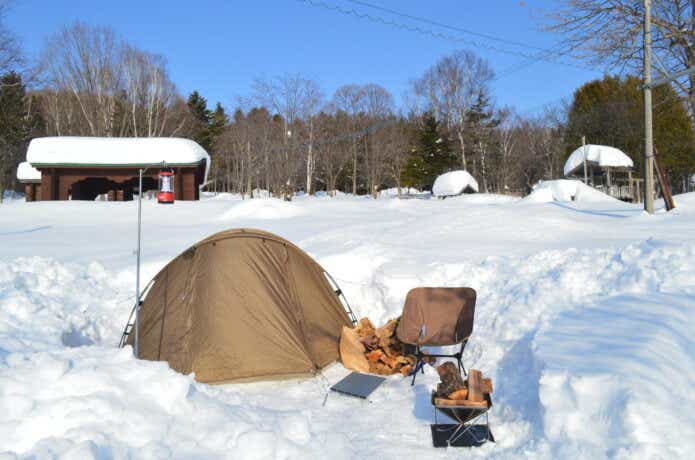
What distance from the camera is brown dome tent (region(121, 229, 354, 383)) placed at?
17.9ft

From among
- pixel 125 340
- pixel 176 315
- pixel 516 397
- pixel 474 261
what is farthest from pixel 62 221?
pixel 516 397

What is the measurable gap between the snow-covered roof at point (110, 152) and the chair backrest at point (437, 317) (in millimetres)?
18554

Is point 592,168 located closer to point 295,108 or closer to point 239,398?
point 295,108

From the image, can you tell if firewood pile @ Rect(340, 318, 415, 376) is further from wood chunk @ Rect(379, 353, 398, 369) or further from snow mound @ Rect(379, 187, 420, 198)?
snow mound @ Rect(379, 187, 420, 198)

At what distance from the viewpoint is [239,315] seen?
224 inches

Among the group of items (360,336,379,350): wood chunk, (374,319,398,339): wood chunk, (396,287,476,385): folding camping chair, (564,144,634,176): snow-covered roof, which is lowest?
(360,336,379,350): wood chunk

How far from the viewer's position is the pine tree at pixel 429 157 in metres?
43.2

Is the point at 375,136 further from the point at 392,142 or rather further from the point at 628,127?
the point at 628,127

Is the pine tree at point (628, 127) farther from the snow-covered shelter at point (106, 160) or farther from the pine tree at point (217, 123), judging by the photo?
the pine tree at point (217, 123)

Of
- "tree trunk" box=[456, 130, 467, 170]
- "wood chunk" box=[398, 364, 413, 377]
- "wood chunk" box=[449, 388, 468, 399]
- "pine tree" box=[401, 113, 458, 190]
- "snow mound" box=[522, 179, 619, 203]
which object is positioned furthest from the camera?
"pine tree" box=[401, 113, 458, 190]

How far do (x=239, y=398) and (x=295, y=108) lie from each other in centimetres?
3895

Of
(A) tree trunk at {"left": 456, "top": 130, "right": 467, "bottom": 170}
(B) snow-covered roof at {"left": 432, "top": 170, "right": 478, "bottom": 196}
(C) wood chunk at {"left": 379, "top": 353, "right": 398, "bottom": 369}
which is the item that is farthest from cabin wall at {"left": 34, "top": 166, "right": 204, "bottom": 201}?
(A) tree trunk at {"left": 456, "top": 130, "right": 467, "bottom": 170}

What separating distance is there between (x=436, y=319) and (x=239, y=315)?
2.46 m

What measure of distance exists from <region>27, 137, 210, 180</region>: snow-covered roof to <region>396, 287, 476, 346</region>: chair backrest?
18554 millimetres
